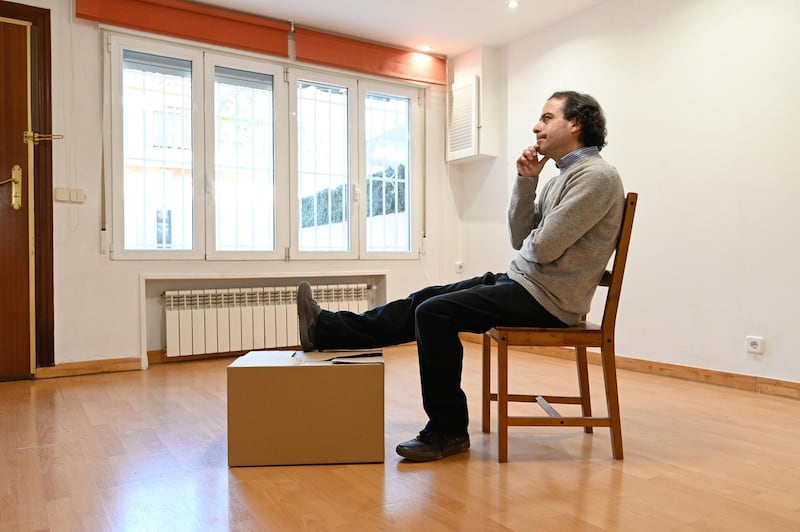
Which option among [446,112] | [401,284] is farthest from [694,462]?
[446,112]

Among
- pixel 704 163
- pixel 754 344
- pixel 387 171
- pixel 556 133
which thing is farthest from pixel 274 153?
pixel 754 344

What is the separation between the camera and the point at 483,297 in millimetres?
1890

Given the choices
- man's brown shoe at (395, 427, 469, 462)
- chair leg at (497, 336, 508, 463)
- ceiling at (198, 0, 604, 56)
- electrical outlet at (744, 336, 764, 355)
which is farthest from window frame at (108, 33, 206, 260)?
electrical outlet at (744, 336, 764, 355)

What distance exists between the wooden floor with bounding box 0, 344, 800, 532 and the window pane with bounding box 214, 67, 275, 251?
5.47ft

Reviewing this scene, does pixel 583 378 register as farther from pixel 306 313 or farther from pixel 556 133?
pixel 306 313

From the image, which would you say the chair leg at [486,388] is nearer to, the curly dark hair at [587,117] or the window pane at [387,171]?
the curly dark hair at [587,117]

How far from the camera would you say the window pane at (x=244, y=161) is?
4.03 meters

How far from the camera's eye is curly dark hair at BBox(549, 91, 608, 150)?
6.57 ft

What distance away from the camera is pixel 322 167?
4422 mm

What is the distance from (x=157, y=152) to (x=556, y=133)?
2741 mm

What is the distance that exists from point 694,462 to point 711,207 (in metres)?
1.85

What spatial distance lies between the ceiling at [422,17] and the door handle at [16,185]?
1.57 metres

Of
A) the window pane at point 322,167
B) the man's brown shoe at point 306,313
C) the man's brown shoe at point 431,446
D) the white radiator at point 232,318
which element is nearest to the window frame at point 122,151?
the white radiator at point 232,318

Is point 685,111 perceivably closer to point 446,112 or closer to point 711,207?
point 711,207
